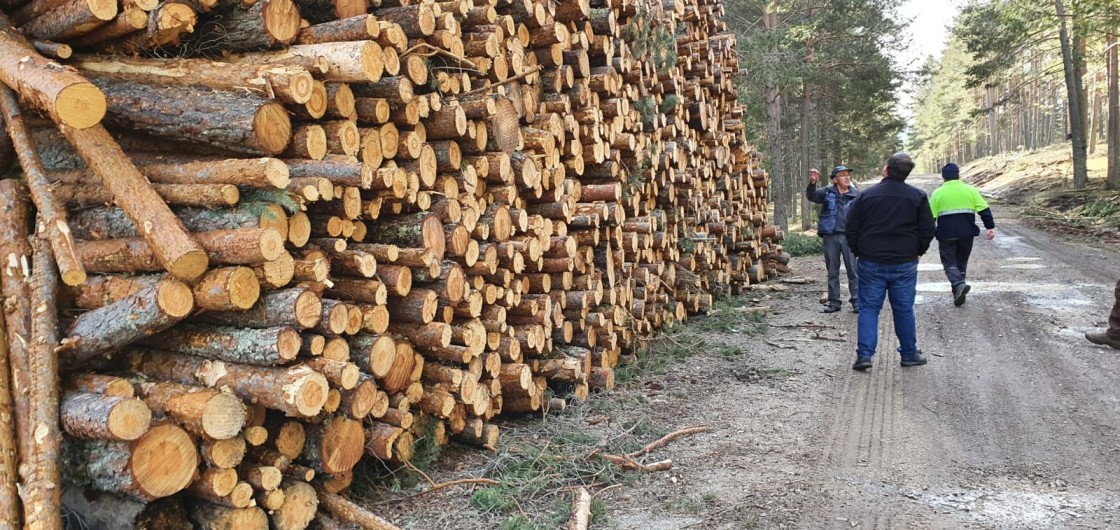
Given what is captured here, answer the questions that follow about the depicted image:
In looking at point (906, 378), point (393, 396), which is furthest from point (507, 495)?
point (906, 378)

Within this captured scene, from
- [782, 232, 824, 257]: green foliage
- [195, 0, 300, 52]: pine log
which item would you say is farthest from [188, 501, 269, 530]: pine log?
[782, 232, 824, 257]: green foliage

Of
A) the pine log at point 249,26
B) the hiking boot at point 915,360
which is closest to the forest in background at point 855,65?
the hiking boot at point 915,360

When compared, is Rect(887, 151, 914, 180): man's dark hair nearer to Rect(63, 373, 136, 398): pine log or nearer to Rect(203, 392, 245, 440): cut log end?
Rect(203, 392, 245, 440): cut log end

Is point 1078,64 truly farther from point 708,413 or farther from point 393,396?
point 393,396

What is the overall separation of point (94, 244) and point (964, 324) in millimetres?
8388

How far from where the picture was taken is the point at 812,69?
55.6 feet

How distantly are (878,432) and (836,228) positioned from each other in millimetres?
5034

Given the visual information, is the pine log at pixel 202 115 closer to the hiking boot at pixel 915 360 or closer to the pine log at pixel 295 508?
the pine log at pixel 295 508

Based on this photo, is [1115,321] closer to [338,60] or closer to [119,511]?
[338,60]

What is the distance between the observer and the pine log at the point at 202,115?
3.91 metres

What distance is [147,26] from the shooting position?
4.10 m

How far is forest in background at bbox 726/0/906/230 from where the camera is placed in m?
16.8

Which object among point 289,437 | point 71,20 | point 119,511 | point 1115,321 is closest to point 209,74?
point 71,20

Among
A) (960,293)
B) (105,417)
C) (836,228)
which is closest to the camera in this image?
(105,417)
